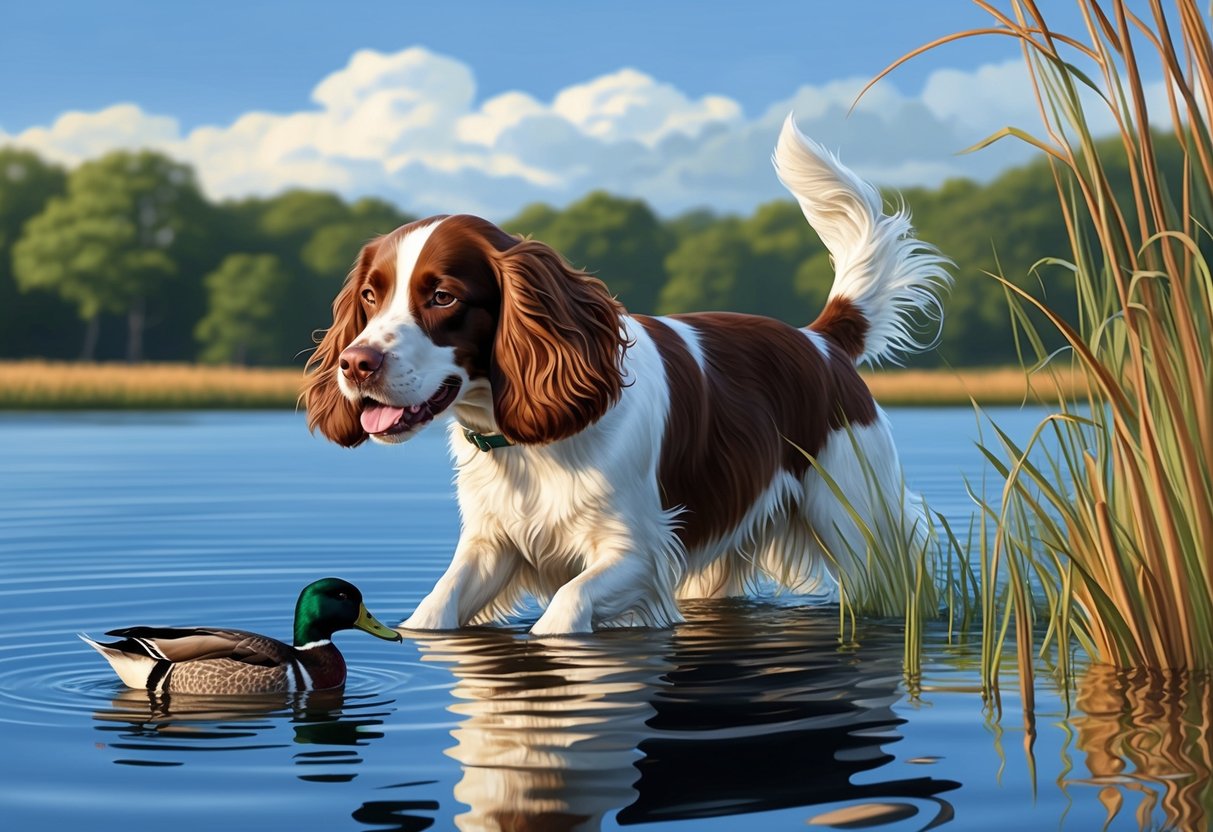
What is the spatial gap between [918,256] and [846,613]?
1750mm

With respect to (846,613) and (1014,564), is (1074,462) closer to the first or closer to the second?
(1014,564)

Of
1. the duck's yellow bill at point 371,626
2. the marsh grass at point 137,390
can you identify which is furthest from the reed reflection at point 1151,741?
the marsh grass at point 137,390

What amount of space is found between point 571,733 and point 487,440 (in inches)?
71.1

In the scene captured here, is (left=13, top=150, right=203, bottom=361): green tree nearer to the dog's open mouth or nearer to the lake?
the lake

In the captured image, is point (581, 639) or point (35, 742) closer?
point (35, 742)

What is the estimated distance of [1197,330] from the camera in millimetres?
4090

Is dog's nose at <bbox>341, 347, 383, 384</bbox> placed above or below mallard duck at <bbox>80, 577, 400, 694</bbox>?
above

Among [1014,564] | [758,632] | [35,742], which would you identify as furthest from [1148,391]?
[35,742]

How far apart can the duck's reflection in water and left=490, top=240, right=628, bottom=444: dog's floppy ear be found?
2.40 ft

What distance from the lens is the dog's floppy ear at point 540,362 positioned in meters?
5.30

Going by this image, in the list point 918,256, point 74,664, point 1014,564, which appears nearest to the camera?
point 1014,564

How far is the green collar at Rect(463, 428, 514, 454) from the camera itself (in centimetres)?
555

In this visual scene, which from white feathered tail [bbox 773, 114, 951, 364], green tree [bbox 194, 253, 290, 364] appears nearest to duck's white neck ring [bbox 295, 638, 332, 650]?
white feathered tail [bbox 773, 114, 951, 364]

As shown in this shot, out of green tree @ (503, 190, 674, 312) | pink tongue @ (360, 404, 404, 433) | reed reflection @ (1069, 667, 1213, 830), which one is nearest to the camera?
reed reflection @ (1069, 667, 1213, 830)
